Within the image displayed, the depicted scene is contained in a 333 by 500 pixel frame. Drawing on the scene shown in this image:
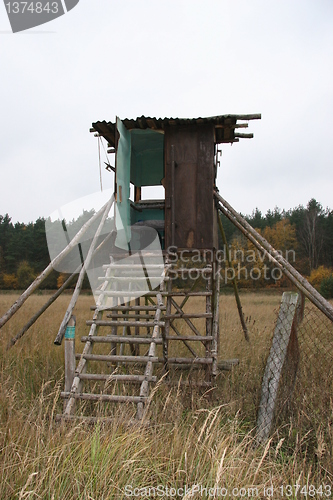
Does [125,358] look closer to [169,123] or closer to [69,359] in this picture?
[69,359]

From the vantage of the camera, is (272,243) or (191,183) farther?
(272,243)

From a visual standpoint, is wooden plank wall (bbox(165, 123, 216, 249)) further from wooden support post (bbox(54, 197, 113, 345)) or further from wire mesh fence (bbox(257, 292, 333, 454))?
wire mesh fence (bbox(257, 292, 333, 454))


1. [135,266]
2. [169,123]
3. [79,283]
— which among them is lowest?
[79,283]

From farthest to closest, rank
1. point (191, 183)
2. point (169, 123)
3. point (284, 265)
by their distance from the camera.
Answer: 1. point (191, 183)
2. point (169, 123)
3. point (284, 265)

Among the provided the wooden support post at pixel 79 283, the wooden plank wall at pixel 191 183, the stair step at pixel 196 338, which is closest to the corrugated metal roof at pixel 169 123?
the wooden plank wall at pixel 191 183

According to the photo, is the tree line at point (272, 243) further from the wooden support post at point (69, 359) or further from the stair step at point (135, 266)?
the wooden support post at point (69, 359)

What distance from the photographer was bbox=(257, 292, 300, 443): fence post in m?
4.23

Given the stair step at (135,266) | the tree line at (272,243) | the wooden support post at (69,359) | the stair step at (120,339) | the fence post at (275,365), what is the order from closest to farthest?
1. the fence post at (275,365)
2. the wooden support post at (69,359)
3. the stair step at (120,339)
4. the stair step at (135,266)
5. the tree line at (272,243)

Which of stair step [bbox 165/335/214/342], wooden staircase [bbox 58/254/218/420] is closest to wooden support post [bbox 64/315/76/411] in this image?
wooden staircase [bbox 58/254/218/420]

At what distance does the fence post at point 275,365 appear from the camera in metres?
4.23

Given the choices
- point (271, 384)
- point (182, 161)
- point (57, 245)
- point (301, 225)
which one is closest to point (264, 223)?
point (301, 225)

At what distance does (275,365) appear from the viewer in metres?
4.28

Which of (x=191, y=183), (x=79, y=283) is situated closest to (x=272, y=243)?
(x=191, y=183)

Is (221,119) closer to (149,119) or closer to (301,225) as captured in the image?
(149,119)
